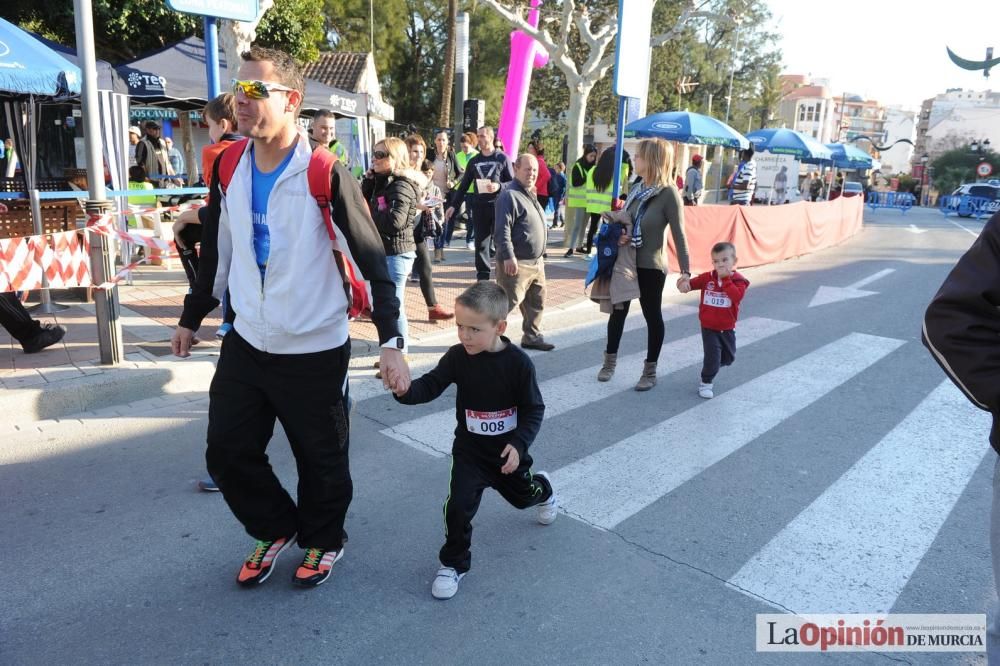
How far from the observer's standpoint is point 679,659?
268 centimetres

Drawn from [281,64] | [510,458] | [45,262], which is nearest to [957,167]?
[45,262]

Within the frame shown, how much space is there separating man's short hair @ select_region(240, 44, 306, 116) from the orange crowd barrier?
828 cm

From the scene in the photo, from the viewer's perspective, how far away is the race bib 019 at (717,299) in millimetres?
5684

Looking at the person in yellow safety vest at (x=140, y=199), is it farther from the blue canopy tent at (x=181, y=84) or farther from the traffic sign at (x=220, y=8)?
the traffic sign at (x=220, y=8)

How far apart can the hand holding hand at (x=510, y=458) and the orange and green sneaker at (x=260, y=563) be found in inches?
39.0

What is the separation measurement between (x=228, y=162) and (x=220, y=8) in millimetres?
4056

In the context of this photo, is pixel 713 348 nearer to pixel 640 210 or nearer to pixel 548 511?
pixel 640 210

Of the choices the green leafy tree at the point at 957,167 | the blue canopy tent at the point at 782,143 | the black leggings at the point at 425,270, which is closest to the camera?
the black leggings at the point at 425,270

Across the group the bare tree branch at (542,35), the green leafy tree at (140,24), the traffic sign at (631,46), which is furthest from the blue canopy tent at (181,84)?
the green leafy tree at (140,24)

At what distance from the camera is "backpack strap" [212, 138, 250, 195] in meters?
2.86

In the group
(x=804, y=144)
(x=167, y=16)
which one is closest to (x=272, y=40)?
(x=167, y=16)

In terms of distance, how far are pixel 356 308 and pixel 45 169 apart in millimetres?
21601

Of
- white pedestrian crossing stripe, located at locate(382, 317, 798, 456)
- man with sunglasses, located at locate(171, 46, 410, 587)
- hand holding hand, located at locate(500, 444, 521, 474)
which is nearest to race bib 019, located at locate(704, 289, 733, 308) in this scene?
white pedestrian crossing stripe, located at locate(382, 317, 798, 456)

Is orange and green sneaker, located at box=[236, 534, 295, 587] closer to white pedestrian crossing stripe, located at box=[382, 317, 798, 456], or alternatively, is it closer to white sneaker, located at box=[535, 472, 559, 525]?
white sneaker, located at box=[535, 472, 559, 525]
